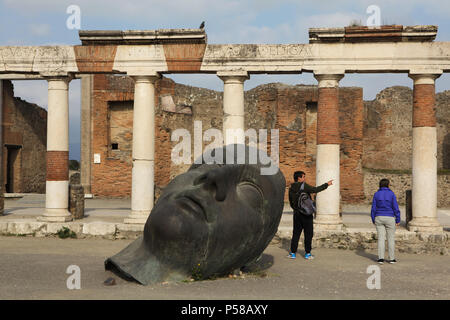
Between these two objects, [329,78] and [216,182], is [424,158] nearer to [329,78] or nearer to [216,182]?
[329,78]

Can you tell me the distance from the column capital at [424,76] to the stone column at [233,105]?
362 cm

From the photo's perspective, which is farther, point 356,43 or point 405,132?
point 405,132

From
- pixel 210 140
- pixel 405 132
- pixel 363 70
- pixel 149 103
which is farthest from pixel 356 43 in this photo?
pixel 405 132

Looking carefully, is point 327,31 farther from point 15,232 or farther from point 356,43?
point 15,232

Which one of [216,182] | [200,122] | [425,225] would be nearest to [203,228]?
[216,182]

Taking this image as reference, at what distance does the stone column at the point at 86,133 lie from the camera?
20047 millimetres

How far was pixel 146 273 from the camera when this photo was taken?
5832 mm

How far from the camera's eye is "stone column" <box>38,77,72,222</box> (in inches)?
431

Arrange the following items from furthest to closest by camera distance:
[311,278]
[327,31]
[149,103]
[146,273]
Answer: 1. [149,103]
2. [327,31]
3. [311,278]
4. [146,273]

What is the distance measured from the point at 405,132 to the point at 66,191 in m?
18.5

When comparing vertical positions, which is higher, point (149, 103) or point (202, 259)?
point (149, 103)

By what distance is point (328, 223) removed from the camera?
1019 cm

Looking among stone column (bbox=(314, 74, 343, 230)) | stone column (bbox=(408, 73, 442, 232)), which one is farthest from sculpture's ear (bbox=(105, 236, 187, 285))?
stone column (bbox=(408, 73, 442, 232))

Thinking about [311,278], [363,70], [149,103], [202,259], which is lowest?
[311,278]
